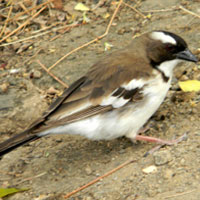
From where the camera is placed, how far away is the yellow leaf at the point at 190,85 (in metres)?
5.52

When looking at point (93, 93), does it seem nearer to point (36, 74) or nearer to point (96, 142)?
point (96, 142)

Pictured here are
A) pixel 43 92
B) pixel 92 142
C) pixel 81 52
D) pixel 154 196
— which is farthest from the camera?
pixel 81 52

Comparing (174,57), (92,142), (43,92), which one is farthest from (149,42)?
(43,92)

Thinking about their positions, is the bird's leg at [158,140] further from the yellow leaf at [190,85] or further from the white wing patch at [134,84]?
the yellow leaf at [190,85]

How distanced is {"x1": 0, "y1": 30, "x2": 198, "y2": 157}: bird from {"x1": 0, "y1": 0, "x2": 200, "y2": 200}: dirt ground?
0.36 meters

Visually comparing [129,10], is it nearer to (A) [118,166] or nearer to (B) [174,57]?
(B) [174,57]

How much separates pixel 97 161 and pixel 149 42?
144 cm

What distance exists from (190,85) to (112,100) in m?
1.26

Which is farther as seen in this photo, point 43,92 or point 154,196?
point 43,92

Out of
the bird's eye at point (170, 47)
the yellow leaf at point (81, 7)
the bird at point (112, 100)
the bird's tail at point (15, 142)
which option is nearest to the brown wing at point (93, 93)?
the bird at point (112, 100)

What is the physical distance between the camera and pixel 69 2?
295 inches

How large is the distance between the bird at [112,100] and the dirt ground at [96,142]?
36 centimetres

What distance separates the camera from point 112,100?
4.78 metres

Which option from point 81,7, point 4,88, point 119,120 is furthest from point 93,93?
point 81,7
